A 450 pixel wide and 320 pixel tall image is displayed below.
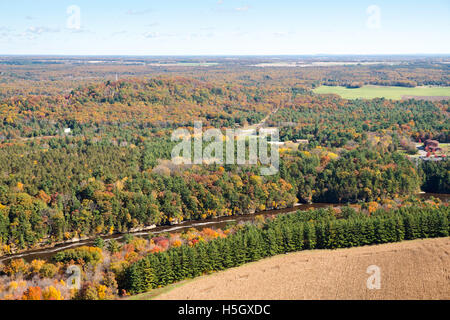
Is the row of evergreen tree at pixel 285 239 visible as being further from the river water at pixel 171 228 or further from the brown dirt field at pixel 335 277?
the river water at pixel 171 228

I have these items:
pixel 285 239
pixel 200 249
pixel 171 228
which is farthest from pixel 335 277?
pixel 171 228

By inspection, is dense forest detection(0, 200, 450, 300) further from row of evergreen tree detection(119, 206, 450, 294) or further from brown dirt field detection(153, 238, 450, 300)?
brown dirt field detection(153, 238, 450, 300)

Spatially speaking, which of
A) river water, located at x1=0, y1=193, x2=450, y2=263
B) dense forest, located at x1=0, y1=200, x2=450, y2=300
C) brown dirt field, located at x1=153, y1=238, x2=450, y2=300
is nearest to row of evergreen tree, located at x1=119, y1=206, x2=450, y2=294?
dense forest, located at x1=0, y1=200, x2=450, y2=300

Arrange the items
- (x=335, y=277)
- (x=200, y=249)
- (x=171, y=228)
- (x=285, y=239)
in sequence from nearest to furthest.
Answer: (x=335, y=277) < (x=200, y=249) < (x=285, y=239) < (x=171, y=228)

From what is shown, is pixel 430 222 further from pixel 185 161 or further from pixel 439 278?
pixel 185 161

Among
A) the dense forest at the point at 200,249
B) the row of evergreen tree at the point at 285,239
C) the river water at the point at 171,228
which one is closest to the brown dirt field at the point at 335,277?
the row of evergreen tree at the point at 285,239

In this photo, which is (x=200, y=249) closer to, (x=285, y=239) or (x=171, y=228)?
(x=285, y=239)
